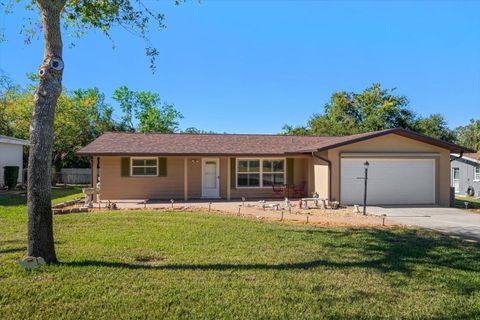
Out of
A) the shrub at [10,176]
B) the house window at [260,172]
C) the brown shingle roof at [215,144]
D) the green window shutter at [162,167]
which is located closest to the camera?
the brown shingle roof at [215,144]

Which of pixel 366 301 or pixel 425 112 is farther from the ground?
pixel 425 112

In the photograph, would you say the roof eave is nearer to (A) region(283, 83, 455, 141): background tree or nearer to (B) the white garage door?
(B) the white garage door

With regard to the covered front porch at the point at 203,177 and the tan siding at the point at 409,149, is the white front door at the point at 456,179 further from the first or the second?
the covered front porch at the point at 203,177

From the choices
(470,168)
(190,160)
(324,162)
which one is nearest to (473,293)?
(324,162)

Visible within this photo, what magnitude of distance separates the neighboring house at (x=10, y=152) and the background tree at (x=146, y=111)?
16682 millimetres

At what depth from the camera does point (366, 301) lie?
483 centimetres

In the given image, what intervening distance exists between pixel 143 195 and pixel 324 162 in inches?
336

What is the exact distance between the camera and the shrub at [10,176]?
76.6ft

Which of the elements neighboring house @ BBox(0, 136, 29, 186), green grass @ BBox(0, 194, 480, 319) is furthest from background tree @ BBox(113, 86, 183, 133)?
green grass @ BBox(0, 194, 480, 319)

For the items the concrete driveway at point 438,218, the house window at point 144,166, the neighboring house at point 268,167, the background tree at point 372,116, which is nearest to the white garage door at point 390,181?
the neighboring house at point 268,167

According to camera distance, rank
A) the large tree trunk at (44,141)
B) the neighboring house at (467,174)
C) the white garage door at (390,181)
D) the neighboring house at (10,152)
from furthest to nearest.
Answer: the neighboring house at (467,174)
the neighboring house at (10,152)
the white garage door at (390,181)
the large tree trunk at (44,141)

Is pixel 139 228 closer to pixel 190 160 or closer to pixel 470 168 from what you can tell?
pixel 190 160

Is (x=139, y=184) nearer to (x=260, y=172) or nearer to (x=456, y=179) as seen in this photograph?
(x=260, y=172)

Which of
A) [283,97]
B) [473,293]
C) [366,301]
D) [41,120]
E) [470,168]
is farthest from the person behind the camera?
[283,97]
